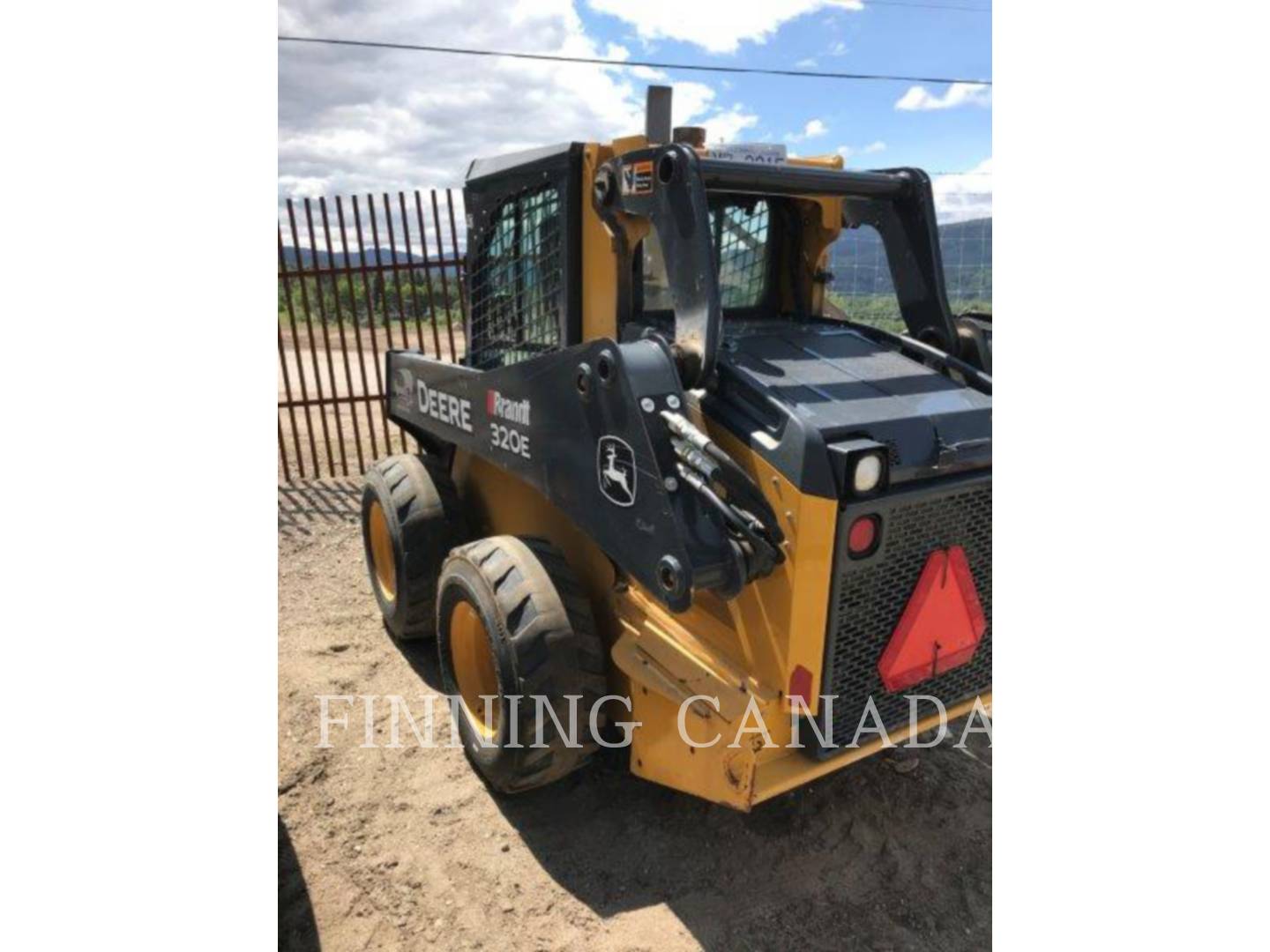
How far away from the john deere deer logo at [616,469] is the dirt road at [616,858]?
1.41 m

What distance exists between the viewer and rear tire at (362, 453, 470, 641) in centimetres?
431

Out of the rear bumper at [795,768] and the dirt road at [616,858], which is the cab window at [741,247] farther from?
the dirt road at [616,858]

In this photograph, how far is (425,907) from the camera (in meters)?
2.92

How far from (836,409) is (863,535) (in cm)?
40

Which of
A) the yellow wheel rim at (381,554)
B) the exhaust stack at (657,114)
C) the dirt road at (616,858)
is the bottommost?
the dirt road at (616,858)

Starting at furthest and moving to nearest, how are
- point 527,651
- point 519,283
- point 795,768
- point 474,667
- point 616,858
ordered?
point 519,283 → point 474,667 → point 616,858 → point 527,651 → point 795,768

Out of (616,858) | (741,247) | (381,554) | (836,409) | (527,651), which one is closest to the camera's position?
(836,409)

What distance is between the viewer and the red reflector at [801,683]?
8.33 feet

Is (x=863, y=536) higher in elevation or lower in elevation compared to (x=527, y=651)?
higher

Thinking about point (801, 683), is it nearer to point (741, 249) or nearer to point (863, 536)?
point (863, 536)

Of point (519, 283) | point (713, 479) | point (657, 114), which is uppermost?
point (657, 114)

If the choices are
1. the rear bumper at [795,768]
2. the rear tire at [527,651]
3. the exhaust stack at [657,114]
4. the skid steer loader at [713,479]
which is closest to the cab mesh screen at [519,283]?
the skid steer loader at [713,479]

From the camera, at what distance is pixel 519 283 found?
12.3 ft

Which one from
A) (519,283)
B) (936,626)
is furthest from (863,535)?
(519,283)
